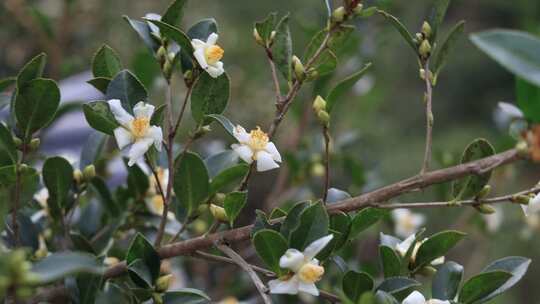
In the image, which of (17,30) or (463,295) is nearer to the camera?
(463,295)

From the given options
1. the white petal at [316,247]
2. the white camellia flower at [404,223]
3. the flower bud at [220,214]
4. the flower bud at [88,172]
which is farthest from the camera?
the white camellia flower at [404,223]

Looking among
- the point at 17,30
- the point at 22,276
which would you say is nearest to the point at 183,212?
the point at 22,276

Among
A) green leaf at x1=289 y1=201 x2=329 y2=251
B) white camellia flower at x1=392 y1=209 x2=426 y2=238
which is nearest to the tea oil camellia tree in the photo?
green leaf at x1=289 y1=201 x2=329 y2=251

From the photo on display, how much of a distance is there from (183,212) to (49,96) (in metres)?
0.21

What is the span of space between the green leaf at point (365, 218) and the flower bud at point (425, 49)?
0.14m

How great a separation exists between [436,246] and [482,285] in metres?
0.05

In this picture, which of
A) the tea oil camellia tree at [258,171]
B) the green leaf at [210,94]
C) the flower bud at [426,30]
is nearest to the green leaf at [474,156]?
the tea oil camellia tree at [258,171]

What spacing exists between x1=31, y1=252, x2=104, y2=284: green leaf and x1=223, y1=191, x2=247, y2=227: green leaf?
6.9 inches

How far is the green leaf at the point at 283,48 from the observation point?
2.07 feet

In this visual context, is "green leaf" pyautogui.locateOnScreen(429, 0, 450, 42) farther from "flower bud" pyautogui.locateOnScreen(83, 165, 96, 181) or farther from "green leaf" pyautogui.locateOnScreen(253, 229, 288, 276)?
"flower bud" pyautogui.locateOnScreen(83, 165, 96, 181)

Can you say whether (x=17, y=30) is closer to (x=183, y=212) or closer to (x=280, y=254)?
(x=183, y=212)

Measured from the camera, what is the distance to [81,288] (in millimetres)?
593

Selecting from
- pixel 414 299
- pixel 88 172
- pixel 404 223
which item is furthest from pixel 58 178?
pixel 404 223

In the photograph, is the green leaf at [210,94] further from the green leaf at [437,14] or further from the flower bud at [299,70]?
the green leaf at [437,14]
